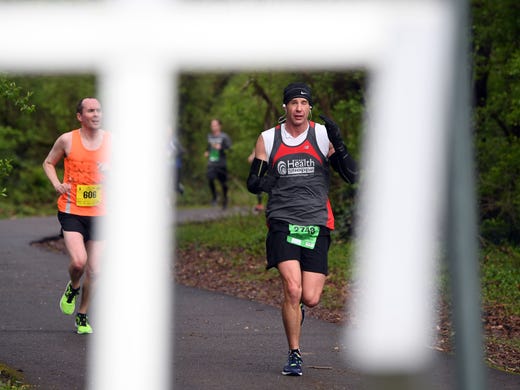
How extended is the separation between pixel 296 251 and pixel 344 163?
656 mm

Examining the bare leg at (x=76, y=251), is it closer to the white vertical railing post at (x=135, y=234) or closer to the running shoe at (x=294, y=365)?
the running shoe at (x=294, y=365)

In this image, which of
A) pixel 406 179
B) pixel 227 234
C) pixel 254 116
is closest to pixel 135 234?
pixel 406 179

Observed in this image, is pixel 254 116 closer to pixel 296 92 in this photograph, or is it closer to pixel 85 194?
pixel 85 194

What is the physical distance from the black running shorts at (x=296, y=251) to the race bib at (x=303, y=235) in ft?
0.07

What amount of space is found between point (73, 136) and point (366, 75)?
702cm

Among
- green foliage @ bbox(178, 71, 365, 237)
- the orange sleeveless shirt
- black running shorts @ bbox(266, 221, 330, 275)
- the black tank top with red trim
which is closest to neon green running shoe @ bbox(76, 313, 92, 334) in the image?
the orange sleeveless shirt

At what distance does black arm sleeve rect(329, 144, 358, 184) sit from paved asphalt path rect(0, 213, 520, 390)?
3.89ft

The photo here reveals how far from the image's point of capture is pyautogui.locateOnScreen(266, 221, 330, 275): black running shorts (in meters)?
6.77

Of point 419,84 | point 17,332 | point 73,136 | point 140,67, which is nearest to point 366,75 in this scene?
point 419,84

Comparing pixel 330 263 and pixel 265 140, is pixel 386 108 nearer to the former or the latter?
pixel 265 140

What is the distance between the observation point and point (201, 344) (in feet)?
26.6

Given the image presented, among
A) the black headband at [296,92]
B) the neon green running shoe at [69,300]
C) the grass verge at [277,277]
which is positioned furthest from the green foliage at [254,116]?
the neon green running shoe at [69,300]

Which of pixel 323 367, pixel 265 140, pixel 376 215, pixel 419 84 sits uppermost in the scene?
pixel 265 140

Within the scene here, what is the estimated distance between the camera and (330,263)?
12969 mm
